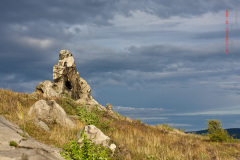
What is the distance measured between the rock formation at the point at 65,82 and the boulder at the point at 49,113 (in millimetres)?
11940

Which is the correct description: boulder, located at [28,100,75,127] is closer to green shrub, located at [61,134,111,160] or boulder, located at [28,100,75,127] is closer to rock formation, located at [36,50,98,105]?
green shrub, located at [61,134,111,160]

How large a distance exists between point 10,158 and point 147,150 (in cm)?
790

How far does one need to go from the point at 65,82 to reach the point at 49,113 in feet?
49.9

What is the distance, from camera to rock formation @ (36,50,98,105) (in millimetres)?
27828

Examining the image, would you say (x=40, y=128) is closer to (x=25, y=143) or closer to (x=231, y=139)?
(x=25, y=143)

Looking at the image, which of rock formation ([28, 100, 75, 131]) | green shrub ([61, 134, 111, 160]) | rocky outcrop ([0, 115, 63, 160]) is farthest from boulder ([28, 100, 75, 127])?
green shrub ([61, 134, 111, 160])

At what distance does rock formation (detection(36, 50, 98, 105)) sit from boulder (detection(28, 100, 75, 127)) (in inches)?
470

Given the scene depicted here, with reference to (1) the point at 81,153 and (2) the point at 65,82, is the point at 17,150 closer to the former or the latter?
(1) the point at 81,153

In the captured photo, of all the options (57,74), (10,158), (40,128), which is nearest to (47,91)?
(57,74)

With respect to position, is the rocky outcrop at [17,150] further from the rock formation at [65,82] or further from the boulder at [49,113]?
the rock formation at [65,82]

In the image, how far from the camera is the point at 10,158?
6348 mm

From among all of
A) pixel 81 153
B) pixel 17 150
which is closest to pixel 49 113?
pixel 81 153

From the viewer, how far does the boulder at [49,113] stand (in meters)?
14.4

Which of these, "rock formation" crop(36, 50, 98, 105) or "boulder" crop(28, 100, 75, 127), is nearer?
"boulder" crop(28, 100, 75, 127)
